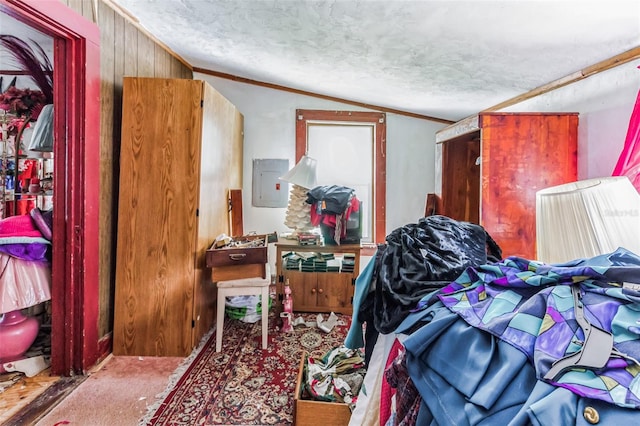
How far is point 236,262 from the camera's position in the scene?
2.33 metres

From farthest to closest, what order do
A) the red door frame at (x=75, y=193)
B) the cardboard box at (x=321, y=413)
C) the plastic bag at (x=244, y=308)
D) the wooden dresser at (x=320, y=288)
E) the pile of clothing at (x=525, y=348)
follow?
the wooden dresser at (x=320, y=288) < the plastic bag at (x=244, y=308) < the red door frame at (x=75, y=193) < the cardboard box at (x=321, y=413) < the pile of clothing at (x=525, y=348)

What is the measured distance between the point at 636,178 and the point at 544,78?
97 centimetres

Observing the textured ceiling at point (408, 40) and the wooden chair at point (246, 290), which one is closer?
the textured ceiling at point (408, 40)

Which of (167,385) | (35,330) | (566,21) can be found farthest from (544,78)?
(35,330)

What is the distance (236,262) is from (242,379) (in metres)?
0.76

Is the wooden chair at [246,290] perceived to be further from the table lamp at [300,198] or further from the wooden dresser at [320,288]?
the table lamp at [300,198]

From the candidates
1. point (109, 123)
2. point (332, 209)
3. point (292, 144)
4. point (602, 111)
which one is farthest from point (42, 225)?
point (602, 111)

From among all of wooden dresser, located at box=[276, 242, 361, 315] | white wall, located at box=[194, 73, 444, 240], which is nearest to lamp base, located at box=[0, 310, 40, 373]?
wooden dresser, located at box=[276, 242, 361, 315]

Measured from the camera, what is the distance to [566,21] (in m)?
1.43

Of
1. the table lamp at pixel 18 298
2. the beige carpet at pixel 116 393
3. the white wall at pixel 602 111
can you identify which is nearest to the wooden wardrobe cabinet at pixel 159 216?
the beige carpet at pixel 116 393

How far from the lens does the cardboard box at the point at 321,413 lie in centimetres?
137

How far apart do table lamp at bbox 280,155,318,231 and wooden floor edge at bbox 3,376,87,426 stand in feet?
5.90

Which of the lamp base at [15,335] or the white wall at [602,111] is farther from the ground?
the white wall at [602,111]

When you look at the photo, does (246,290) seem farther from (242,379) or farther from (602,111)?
(602,111)
